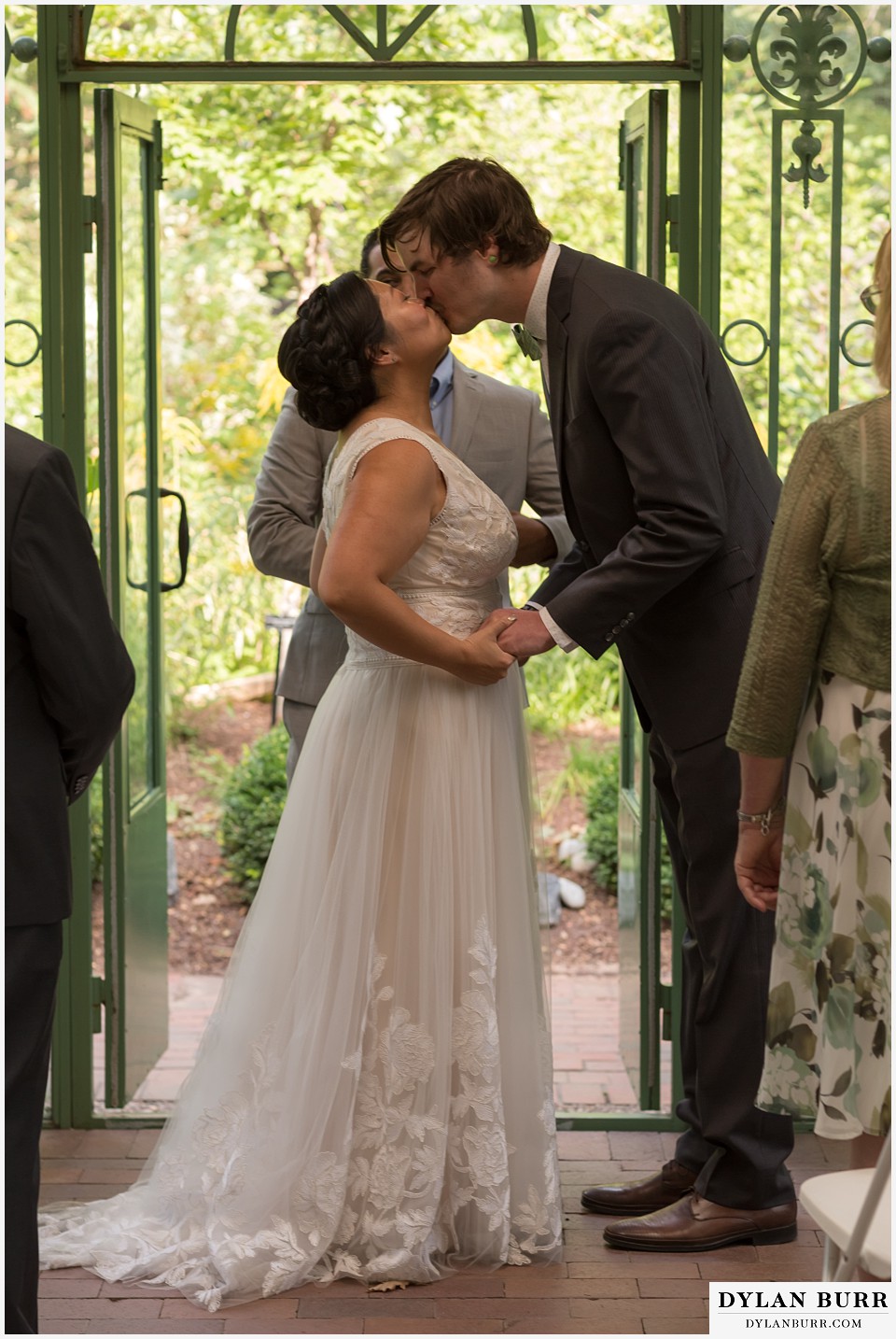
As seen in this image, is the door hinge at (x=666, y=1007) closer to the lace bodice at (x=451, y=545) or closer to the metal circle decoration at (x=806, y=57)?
the lace bodice at (x=451, y=545)

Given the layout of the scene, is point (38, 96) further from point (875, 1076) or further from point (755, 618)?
point (875, 1076)

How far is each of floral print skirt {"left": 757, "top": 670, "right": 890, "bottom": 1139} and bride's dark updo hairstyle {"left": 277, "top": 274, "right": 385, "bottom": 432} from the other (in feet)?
3.68

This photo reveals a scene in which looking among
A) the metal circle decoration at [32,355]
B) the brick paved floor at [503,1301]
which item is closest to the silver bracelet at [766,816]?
the brick paved floor at [503,1301]

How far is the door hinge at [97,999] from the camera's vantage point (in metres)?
3.79

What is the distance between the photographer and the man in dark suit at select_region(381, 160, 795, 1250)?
2766 millimetres

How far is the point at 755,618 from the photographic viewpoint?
2.14 metres

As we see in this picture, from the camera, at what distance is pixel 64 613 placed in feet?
6.91

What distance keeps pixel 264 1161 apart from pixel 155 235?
8.04 ft

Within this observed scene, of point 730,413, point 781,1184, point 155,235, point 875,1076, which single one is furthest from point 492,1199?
point 155,235

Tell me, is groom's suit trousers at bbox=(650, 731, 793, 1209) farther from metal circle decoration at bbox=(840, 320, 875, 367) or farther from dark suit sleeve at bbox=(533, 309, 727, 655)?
metal circle decoration at bbox=(840, 320, 875, 367)

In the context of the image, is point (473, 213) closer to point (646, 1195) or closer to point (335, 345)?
point (335, 345)

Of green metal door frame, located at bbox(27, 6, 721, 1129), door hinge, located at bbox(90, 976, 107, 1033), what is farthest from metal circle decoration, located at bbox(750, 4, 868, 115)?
door hinge, located at bbox(90, 976, 107, 1033)

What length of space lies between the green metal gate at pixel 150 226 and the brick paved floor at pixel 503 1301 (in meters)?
0.78

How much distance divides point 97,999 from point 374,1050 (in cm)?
118
